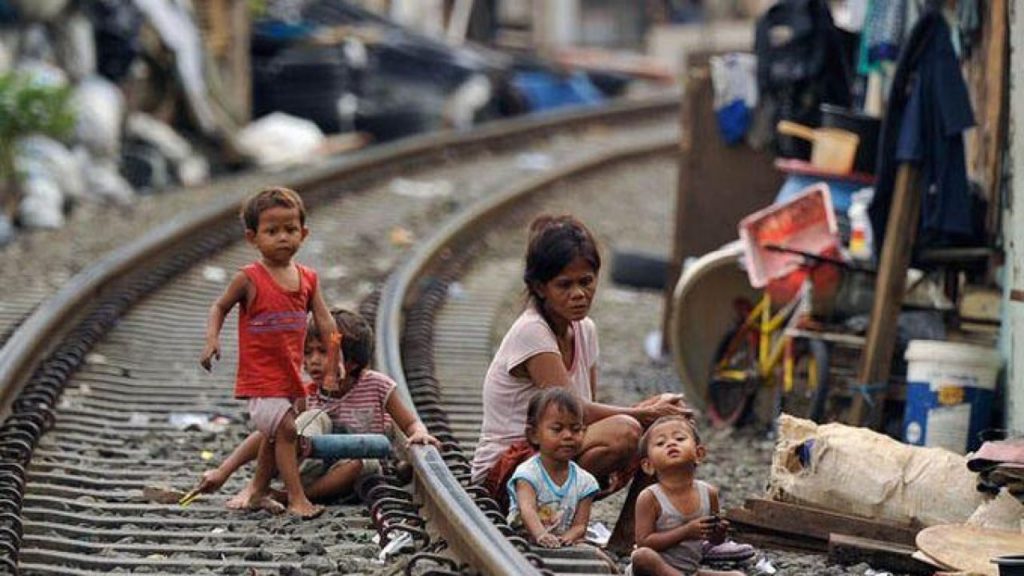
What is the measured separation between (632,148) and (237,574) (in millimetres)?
15663

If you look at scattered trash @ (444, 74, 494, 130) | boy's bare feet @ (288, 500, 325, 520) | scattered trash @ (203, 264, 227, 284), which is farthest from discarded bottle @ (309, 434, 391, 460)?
scattered trash @ (444, 74, 494, 130)

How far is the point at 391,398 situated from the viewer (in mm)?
7625

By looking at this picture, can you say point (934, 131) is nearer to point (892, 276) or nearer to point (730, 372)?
point (892, 276)

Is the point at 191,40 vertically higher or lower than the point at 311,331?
higher

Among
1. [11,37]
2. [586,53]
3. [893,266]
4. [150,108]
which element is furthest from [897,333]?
[586,53]

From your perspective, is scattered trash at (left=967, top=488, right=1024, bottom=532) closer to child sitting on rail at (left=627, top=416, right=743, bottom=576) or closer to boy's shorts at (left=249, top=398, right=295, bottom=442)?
child sitting on rail at (left=627, top=416, right=743, bottom=576)

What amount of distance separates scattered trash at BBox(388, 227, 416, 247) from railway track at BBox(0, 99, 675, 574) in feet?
0.08

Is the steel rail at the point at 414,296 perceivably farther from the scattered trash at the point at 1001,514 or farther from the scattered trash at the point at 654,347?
the scattered trash at the point at 1001,514

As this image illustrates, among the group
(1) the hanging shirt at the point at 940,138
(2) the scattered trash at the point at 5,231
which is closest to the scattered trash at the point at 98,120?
(2) the scattered trash at the point at 5,231

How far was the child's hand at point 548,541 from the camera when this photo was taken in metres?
6.42

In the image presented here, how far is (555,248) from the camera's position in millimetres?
6734

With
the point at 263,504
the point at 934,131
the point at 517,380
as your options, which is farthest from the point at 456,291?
the point at 517,380

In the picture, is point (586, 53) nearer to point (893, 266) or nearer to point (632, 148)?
point (632, 148)

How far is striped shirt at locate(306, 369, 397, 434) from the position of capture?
302 inches
